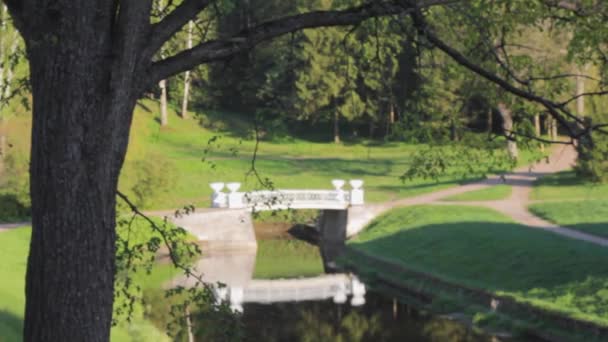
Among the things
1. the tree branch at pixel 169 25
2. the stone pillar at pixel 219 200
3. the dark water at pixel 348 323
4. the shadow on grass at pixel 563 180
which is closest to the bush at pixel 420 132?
the tree branch at pixel 169 25

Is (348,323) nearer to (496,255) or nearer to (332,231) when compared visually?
(496,255)

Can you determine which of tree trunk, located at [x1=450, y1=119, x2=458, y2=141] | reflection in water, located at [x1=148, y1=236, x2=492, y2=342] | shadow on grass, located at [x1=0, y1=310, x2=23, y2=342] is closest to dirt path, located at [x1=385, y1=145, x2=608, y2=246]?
reflection in water, located at [x1=148, y1=236, x2=492, y2=342]

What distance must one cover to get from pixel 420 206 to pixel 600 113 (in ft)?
21.6

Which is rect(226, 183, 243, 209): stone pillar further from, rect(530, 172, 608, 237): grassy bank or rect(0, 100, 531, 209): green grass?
rect(530, 172, 608, 237): grassy bank

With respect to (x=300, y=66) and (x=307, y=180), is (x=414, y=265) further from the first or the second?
(x=300, y=66)

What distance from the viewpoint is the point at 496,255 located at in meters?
24.4

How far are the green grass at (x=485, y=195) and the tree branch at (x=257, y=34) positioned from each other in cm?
2976

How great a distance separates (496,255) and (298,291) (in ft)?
16.7

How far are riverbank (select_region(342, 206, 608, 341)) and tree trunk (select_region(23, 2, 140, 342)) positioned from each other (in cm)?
1290

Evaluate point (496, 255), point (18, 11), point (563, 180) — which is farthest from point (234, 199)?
point (18, 11)

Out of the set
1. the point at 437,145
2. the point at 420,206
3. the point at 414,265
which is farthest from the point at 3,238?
the point at 437,145

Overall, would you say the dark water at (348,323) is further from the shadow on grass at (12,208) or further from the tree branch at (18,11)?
the tree branch at (18,11)

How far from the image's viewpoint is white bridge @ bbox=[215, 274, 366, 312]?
25.0 metres

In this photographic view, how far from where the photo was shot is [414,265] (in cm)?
2656
